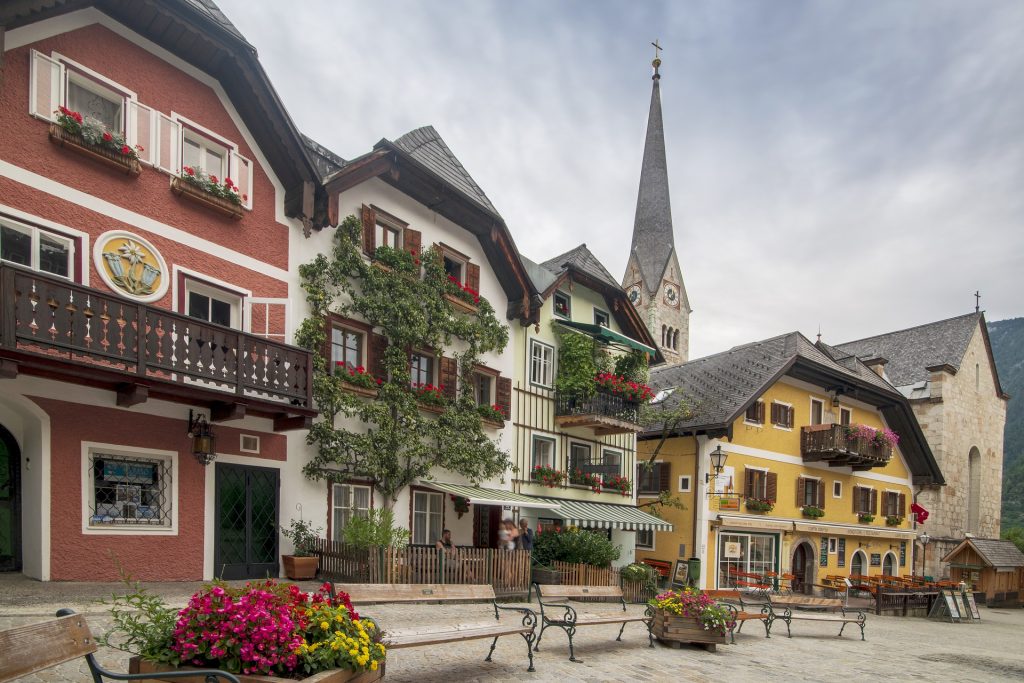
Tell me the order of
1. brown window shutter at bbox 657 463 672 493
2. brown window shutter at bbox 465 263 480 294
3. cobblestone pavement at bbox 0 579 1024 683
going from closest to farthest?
1. cobblestone pavement at bbox 0 579 1024 683
2. brown window shutter at bbox 465 263 480 294
3. brown window shutter at bbox 657 463 672 493

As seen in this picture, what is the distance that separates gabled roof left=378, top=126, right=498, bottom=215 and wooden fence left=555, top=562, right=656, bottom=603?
9.20 metres

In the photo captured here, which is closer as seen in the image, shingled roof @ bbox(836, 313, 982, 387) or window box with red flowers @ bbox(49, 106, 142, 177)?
window box with red flowers @ bbox(49, 106, 142, 177)

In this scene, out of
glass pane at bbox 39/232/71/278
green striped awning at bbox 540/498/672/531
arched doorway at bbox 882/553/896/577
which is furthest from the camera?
arched doorway at bbox 882/553/896/577

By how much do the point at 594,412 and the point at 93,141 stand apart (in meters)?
14.2

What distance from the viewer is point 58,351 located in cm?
1013

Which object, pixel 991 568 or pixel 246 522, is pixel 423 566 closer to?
pixel 246 522

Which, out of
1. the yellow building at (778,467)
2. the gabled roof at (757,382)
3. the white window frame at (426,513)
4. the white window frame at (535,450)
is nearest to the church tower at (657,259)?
the gabled roof at (757,382)

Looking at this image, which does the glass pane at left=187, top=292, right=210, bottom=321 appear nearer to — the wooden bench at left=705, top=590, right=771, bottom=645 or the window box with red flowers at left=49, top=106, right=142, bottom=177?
the window box with red flowers at left=49, top=106, right=142, bottom=177

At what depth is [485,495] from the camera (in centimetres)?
1720

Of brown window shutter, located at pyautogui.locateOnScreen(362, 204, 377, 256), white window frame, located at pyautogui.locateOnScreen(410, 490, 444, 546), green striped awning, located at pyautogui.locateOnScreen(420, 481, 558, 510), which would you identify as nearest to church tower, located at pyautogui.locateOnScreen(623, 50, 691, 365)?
green striped awning, located at pyautogui.locateOnScreen(420, 481, 558, 510)

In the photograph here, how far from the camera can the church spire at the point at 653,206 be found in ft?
209

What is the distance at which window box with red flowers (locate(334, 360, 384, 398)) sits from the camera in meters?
15.1

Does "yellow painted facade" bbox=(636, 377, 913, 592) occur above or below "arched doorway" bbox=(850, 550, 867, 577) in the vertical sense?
above

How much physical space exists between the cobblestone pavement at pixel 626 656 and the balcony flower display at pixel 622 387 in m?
7.76
